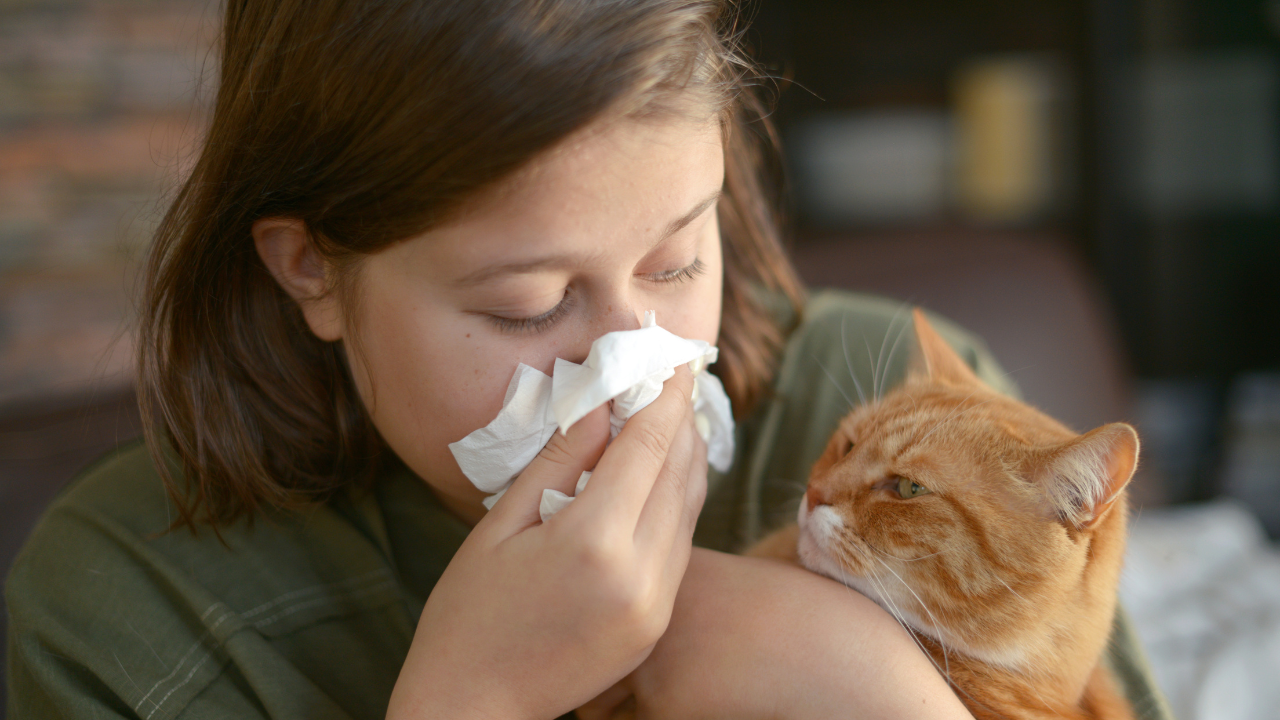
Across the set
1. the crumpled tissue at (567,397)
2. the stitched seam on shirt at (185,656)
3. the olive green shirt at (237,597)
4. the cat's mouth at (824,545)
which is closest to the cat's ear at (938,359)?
the olive green shirt at (237,597)

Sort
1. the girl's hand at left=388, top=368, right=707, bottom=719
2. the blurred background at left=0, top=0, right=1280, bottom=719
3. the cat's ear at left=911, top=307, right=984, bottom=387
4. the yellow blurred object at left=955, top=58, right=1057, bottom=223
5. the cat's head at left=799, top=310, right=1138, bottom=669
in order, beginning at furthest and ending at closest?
the yellow blurred object at left=955, top=58, right=1057, bottom=223 → the blurred background at left=0, top=0, right=1280, bottom=719 → the cat's ear at left=911, top=307, right=984, bottom=387 → the cat's head at left=799, top=310, right=1138, bottom=669 → the girl's hand at left=388, top=368, right=707, bottom=719

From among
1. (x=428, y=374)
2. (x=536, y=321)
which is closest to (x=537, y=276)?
(x=536, y=321)

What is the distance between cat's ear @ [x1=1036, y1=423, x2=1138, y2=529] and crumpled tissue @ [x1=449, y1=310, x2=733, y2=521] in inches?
15.6

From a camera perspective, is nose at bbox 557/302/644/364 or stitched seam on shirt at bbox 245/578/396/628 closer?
nose at bbox 557/302/644/364

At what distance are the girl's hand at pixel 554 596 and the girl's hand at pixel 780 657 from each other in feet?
0.22

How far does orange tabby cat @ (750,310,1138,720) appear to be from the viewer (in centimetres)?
87

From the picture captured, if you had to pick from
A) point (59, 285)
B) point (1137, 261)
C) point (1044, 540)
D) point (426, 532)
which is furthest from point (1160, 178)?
point (59, 285)

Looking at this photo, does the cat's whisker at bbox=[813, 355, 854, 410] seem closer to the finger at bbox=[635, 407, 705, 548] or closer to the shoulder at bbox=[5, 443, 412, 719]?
the finger at bbox=[635, 407, 705, 548]

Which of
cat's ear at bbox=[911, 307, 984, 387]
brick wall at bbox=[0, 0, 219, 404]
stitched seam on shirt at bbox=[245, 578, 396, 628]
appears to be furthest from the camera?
brick wall at bbox=[0, 0, 219, 404]

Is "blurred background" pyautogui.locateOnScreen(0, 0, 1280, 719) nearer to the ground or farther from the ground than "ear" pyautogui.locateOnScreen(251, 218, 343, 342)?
nearer to the ground

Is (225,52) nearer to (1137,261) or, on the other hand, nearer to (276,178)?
(276,178)

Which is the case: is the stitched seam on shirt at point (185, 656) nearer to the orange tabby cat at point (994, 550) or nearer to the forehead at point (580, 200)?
the forehead at point (580, 200)

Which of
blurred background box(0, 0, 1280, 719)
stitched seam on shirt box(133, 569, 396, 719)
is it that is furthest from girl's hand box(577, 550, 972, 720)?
blurred background box(0, 0, 1280, 719)

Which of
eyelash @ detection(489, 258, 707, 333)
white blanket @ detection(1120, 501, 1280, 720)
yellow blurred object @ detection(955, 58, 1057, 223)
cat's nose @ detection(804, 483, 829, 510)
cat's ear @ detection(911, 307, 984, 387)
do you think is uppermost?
eyelash @ detection(489, 258, 707, 333)
